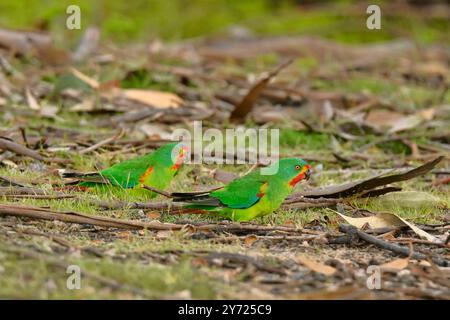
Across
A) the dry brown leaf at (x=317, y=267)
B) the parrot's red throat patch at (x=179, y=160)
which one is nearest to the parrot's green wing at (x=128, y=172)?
the parrot's red throat patch at (x=179, y=160)

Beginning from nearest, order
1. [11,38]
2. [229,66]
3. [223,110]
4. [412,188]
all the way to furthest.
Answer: [412,188]
[223,110]
[11,38]
[229,66]

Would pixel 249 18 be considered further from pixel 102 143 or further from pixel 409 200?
pixel 409 200

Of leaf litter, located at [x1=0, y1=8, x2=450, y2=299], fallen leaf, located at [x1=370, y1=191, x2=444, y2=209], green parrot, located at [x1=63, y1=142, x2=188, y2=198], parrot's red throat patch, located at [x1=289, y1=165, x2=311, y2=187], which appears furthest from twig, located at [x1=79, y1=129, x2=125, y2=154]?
fallen leaf, located at [x1=370, y1=191, x2=444, y2=209]

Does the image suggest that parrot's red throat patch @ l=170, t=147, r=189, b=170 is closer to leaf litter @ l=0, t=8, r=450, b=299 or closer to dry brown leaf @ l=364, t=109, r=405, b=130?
leaf litter @ l=0, t=8, r=450, b=299

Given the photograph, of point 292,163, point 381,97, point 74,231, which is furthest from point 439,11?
point 74,231

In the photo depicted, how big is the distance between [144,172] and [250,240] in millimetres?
931

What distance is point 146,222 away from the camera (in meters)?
4.04

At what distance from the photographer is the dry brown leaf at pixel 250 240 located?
3.89m

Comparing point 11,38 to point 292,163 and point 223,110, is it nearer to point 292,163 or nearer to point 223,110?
point 223,110

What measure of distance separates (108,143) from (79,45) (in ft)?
10.1

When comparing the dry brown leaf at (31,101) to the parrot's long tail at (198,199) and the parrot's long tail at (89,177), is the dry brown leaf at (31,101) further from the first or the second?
the parrot's long tail at (198,199)

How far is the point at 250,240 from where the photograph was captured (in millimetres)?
3924

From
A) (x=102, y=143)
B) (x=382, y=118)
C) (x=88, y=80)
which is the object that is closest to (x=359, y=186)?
(x=102, y=143)

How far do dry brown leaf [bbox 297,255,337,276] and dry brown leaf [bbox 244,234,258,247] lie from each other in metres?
0.31
